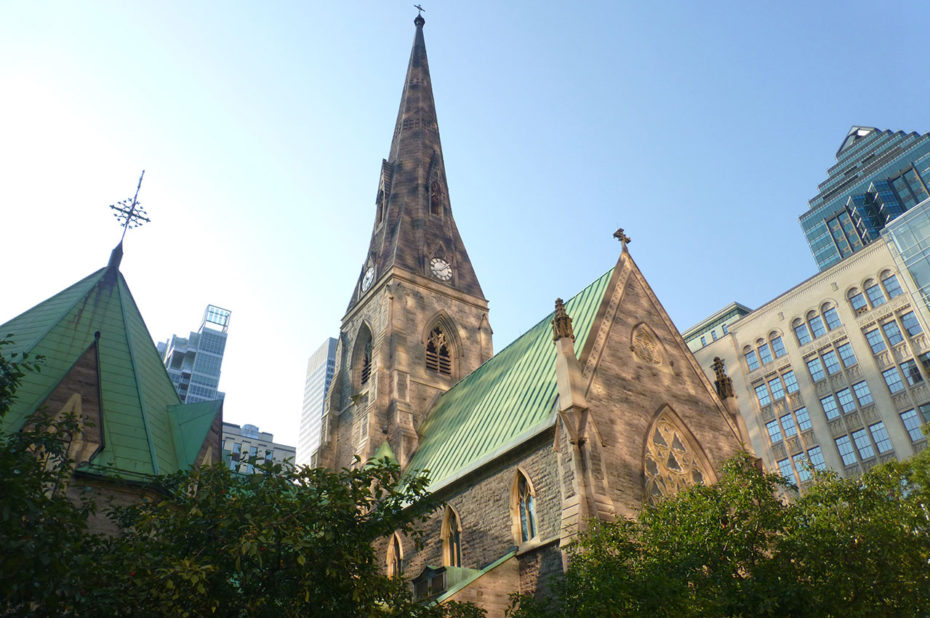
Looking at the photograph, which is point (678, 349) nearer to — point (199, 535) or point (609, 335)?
point (609, 335)

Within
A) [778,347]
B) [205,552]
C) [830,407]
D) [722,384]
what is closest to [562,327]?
[722,384]

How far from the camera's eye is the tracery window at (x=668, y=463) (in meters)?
17.5

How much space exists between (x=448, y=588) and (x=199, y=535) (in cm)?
800

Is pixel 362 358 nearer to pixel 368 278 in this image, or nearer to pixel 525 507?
pixel 368 278

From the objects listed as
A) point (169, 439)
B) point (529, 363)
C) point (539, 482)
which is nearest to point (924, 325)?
point (529, 363)

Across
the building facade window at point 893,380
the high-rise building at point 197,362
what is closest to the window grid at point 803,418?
the building facade window at point 893,380

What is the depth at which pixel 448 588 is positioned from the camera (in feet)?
55.4

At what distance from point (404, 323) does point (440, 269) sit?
179 inches

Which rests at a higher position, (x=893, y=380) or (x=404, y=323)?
(x=893, y=380)

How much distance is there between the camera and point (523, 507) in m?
17.7

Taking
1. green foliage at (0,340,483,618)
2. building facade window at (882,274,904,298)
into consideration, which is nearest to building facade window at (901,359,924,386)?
building facade window at (882,274,904,298)

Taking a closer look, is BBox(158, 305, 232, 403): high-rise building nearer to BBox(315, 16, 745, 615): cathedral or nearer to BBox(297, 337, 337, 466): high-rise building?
BBox(297, 337, 337, 466): high-rise building

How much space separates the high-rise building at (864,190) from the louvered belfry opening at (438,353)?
72764mm

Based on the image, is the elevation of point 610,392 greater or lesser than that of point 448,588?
greater
